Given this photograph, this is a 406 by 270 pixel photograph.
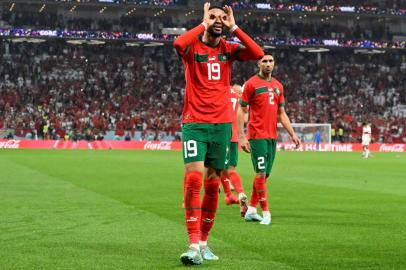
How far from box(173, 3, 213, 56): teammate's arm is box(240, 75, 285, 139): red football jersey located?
451 centimetres

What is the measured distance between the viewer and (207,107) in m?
9.33

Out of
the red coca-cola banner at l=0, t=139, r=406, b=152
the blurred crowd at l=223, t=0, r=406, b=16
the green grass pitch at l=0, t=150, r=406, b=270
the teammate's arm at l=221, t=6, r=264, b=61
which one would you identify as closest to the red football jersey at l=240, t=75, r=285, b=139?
the green grass pitch at l=0, t=150, r=406, b=270

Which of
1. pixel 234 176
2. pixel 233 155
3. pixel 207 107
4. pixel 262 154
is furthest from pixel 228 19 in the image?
pixel 233 155

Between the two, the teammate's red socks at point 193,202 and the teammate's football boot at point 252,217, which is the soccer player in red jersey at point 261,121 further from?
the teammate's red socks at point 193,202

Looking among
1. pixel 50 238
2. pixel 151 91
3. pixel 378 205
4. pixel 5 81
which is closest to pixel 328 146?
pixel 151 91

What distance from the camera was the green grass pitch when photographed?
9.05m

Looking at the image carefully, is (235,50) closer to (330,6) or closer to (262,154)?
(262,154)

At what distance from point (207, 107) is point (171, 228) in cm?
340

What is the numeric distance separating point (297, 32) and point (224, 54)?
2786 inches

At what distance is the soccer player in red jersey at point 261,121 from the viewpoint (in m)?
13.4

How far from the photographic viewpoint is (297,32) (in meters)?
79.2

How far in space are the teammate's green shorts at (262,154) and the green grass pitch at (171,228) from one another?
2.96ft

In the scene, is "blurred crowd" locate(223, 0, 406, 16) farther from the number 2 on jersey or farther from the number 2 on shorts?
the number 2 on jersey

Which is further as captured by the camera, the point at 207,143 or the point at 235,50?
the point at 235,50
